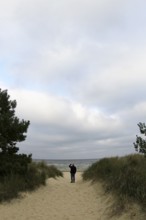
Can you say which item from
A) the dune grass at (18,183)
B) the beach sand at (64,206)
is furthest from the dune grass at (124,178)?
the dune grass at (18,183)

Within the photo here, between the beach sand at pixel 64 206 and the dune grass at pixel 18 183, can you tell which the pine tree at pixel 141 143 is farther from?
the dune grass at pixel 18 183

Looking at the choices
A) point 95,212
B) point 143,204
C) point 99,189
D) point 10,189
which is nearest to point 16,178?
point 10,189

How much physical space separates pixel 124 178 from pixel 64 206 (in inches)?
140

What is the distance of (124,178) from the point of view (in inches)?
840

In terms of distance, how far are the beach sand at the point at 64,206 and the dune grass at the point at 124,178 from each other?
60 cm

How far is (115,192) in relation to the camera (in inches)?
817

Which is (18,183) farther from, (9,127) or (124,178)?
(124,178)

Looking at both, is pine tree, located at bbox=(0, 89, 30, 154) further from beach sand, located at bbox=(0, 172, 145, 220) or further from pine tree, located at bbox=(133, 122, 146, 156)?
pine tree, located at bbox=(133, 122, 146, 156)

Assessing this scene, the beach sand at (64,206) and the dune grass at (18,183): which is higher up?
the dune grass at (18,183)

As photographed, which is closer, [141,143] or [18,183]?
[141,143]

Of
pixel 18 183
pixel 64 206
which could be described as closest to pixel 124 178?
pixel 64 206

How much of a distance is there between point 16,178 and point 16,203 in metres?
2.31

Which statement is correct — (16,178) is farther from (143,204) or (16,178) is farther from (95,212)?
(143,204)

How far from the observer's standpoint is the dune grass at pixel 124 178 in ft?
59.8
